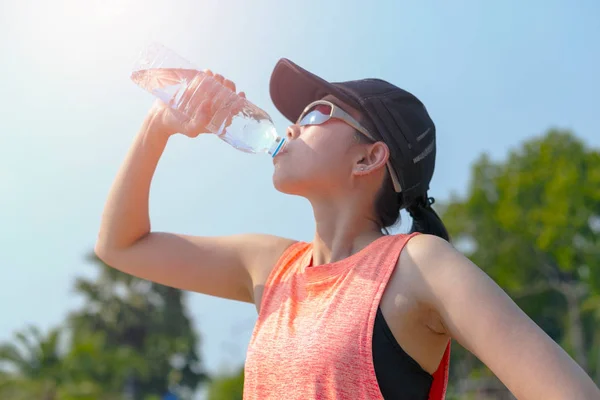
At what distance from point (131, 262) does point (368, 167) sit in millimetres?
955

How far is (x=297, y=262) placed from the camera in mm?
2738

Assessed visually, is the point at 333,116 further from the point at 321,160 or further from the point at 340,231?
the point at 340,231

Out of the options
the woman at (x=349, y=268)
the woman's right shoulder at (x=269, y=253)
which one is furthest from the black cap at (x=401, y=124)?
the woman's right shoulder at (x=269, y=253)

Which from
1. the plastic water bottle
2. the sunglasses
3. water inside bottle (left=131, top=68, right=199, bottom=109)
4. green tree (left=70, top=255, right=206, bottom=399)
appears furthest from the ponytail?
green tree (left=70, top=255, right=206, bottom=399)

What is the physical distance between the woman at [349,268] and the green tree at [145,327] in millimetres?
29713

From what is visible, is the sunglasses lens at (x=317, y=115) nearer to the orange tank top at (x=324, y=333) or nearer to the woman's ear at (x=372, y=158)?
the woman's ear at (x=372, y=158)

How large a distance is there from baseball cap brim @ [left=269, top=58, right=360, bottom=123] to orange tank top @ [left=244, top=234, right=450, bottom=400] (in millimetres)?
661

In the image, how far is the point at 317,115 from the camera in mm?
2721

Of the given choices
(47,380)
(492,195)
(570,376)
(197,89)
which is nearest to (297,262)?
(197,89)

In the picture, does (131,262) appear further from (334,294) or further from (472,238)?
(472,238)

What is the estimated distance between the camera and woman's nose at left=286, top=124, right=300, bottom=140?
2.74m

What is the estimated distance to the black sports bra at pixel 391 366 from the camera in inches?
86.3

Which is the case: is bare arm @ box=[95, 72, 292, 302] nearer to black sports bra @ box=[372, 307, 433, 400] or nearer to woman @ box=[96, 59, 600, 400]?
woman @ box=[96, 59, 600, 400]

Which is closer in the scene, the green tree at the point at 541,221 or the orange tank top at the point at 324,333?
the orange tank top at the point at 324,333
